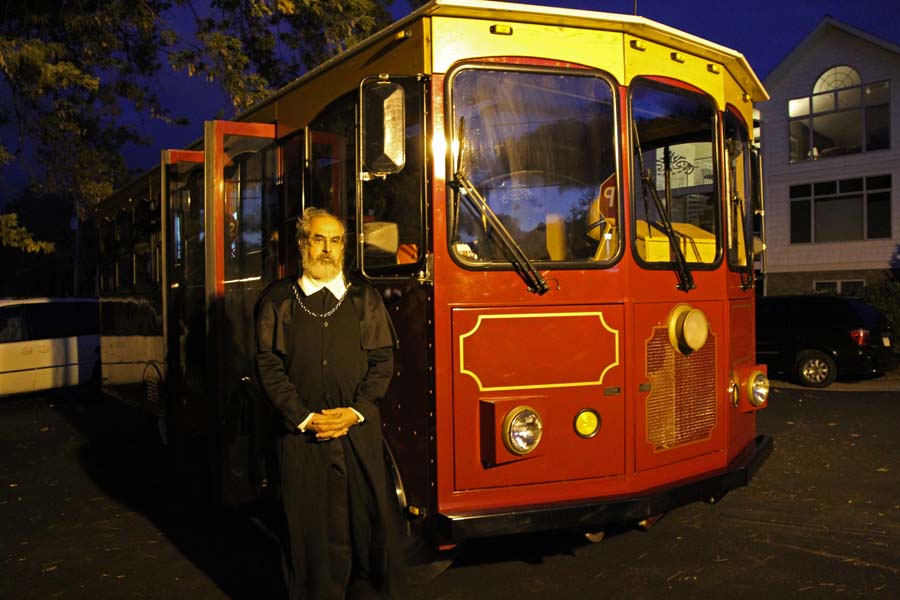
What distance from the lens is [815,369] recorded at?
1336 centimetres

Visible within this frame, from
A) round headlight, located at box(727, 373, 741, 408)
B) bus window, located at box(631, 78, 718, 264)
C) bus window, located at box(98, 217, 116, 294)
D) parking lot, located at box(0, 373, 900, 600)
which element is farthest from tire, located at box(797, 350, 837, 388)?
bus window, located at box(98, 217, 116, 294)

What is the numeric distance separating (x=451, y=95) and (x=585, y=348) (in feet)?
4.72

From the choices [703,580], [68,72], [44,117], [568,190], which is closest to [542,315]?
[568,190]

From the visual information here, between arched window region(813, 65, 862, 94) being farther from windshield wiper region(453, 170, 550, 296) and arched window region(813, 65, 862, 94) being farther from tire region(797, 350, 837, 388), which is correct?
windshield wiper region(453, 170, 550, 296)

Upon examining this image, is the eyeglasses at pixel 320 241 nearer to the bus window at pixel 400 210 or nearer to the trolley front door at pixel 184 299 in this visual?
the bus window at pixel 400 210

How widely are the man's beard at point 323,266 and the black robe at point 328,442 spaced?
0.08m

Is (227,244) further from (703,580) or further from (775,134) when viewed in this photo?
(775,134)

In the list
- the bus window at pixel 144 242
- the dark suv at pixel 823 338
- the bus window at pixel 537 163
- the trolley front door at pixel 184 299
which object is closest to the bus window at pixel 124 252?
the bus window at pixel 144 242

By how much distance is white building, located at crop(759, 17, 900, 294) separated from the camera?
2181 centimetres

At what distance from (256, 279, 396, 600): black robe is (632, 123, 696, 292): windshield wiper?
1711mm

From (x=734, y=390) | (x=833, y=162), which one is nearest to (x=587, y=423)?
(x=734, y=390)

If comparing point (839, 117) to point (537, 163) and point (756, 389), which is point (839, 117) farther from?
point (537, 163)

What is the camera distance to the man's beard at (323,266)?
366 cm

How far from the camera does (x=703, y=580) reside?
182 inches
